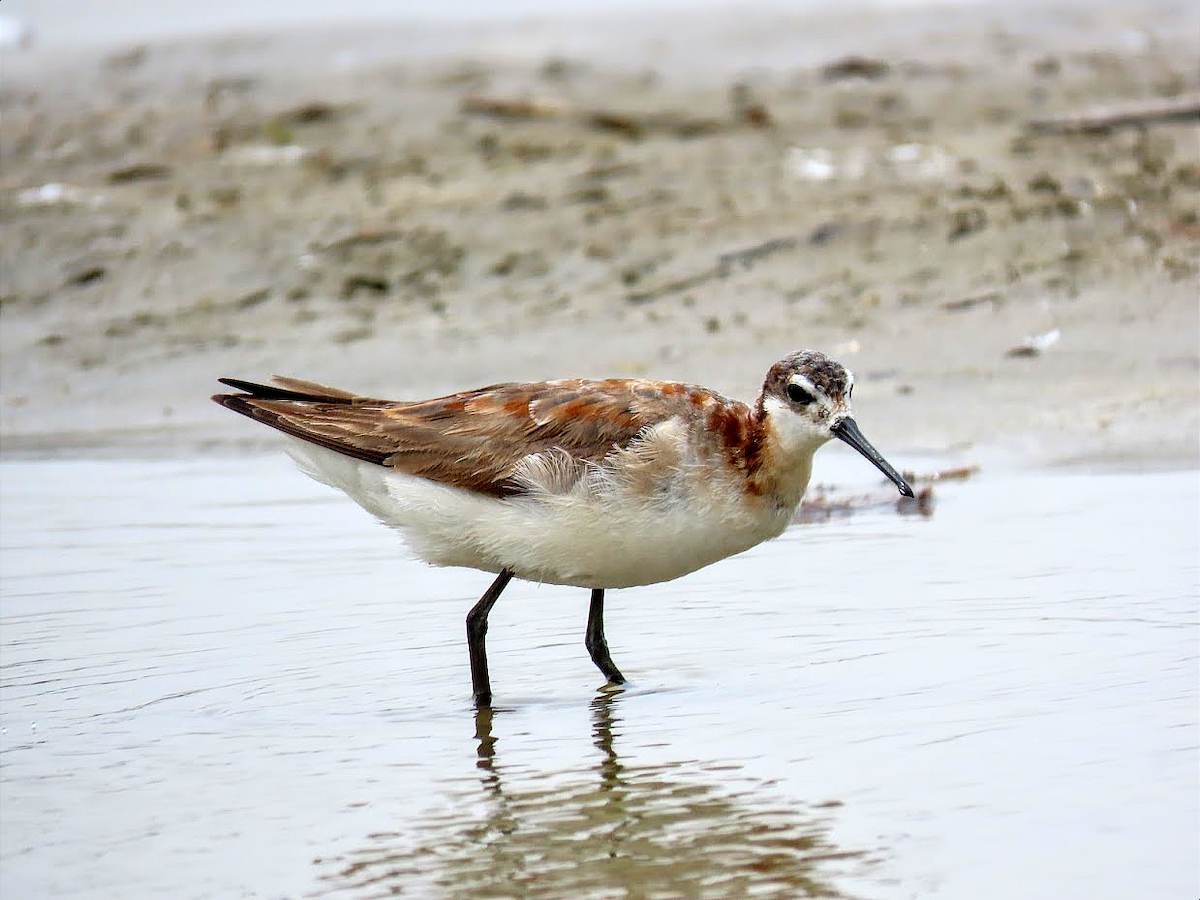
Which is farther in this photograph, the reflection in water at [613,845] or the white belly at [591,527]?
the white belly at [591,527]

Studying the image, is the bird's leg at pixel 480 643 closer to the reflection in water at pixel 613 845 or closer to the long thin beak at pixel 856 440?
the reflection in water at pixel 613 845

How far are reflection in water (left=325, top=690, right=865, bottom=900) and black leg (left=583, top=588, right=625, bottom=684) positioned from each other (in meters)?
1.13

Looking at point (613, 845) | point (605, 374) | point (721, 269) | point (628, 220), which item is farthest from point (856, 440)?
point (628, 220)

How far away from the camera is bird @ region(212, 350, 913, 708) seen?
23.9 ft

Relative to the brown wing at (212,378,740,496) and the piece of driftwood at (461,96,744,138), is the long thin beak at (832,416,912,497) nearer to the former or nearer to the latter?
the brown wing at (212,378,740,496)

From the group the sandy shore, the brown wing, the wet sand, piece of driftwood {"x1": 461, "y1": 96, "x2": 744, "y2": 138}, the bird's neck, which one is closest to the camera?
the wet sand

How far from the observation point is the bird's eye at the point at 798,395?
24.5ft

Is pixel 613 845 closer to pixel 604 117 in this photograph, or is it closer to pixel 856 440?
pixel 856 440

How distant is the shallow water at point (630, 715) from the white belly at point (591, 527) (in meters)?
0.44

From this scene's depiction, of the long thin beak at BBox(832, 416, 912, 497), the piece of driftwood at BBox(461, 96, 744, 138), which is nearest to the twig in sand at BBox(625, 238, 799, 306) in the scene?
the piece of driftwood at BBox(461, 96, 744, 138)

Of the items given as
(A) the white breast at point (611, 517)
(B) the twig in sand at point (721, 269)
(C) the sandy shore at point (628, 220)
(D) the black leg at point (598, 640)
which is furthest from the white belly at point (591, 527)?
(B) the twig in sand at point (721, 269)

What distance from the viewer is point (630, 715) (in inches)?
277

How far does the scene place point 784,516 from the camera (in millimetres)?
7520

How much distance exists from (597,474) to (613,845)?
1874 mm
